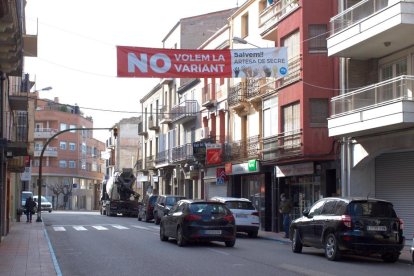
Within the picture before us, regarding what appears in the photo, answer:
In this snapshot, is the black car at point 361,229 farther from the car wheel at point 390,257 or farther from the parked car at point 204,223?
the parked car at point 204,223

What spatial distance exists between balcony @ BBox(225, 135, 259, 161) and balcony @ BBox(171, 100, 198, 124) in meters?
8.85

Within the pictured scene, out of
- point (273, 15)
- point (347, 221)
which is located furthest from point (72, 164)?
point (347, 221)

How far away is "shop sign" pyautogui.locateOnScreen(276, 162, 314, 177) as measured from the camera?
90.9ft

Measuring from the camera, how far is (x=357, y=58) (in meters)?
25.1

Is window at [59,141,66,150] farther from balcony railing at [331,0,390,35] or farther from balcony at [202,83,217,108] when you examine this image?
balcony railing at [331,0,390,35]

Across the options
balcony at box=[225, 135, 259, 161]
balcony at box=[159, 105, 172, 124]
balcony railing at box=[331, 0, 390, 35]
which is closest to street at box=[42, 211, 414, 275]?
balcony railing at box=[331, 0, 390, 35]

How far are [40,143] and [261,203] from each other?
69.9m

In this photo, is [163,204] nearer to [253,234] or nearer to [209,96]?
[253,234]

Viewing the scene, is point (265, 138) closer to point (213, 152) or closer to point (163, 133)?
point (213, 152)

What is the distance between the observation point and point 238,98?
3612 centimetres

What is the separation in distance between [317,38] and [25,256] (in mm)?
15683

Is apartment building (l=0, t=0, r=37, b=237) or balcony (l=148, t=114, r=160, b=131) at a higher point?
balcony (l=148, t=114, r=160, b=131)

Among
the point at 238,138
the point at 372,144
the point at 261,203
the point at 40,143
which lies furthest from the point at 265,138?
the point at 40,143

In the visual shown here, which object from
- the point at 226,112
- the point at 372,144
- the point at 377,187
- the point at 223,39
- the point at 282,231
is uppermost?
the point at 223,39
